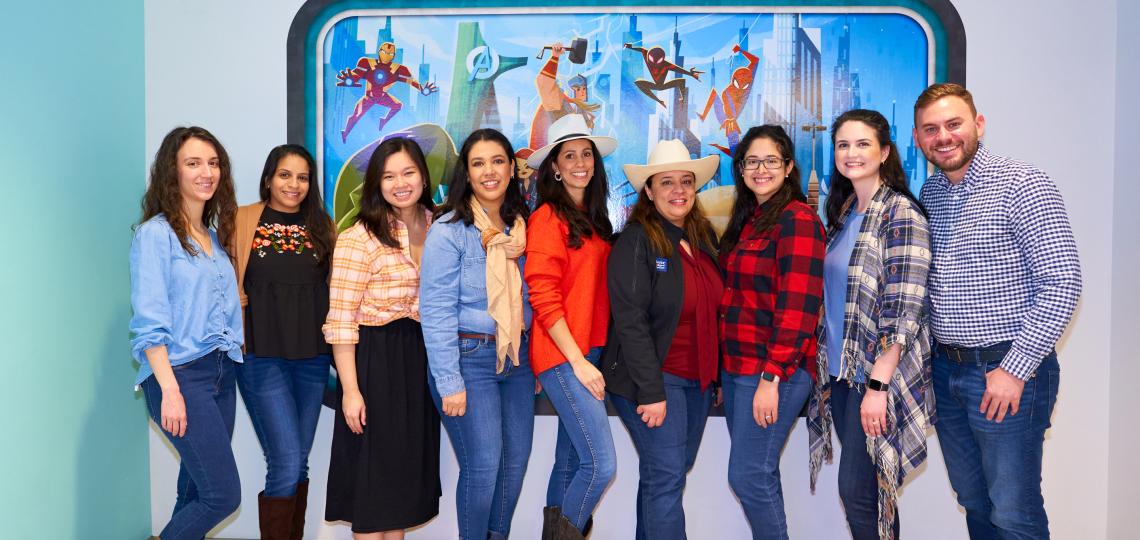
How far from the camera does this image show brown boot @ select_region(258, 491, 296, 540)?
9.06ft

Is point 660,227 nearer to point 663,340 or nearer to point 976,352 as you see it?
point 663,340

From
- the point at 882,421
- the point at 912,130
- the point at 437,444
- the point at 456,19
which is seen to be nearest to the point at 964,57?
the point at 912,130

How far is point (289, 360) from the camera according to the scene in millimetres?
2713

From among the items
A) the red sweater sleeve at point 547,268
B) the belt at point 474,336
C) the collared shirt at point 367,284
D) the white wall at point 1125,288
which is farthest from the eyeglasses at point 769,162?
the white wall at point 1125,288

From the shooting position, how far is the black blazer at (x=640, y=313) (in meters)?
2.29

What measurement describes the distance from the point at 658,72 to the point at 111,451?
2.87m

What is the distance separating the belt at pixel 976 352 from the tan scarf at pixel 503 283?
1.40 meters

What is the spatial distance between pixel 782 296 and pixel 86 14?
289 cm

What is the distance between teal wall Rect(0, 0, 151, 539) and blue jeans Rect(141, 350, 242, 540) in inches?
20.5

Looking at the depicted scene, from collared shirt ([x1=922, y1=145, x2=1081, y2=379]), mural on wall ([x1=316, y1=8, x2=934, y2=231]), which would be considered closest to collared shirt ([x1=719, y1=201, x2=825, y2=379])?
collared shirt ([x1=922, y1=145, x2=1081, y2=379])

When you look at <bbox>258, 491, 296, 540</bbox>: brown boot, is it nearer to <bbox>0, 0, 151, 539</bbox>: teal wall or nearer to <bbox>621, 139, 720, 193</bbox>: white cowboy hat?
<bbox>0, 0, 151, 539</bbox>: teal wall

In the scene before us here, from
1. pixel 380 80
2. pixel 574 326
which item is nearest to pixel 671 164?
pixel 574 326

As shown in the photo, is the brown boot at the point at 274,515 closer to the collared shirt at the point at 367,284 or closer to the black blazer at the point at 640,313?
the collared shirt at the point at 367,284

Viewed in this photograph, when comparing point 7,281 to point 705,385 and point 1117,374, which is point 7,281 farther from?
point 1117,374
